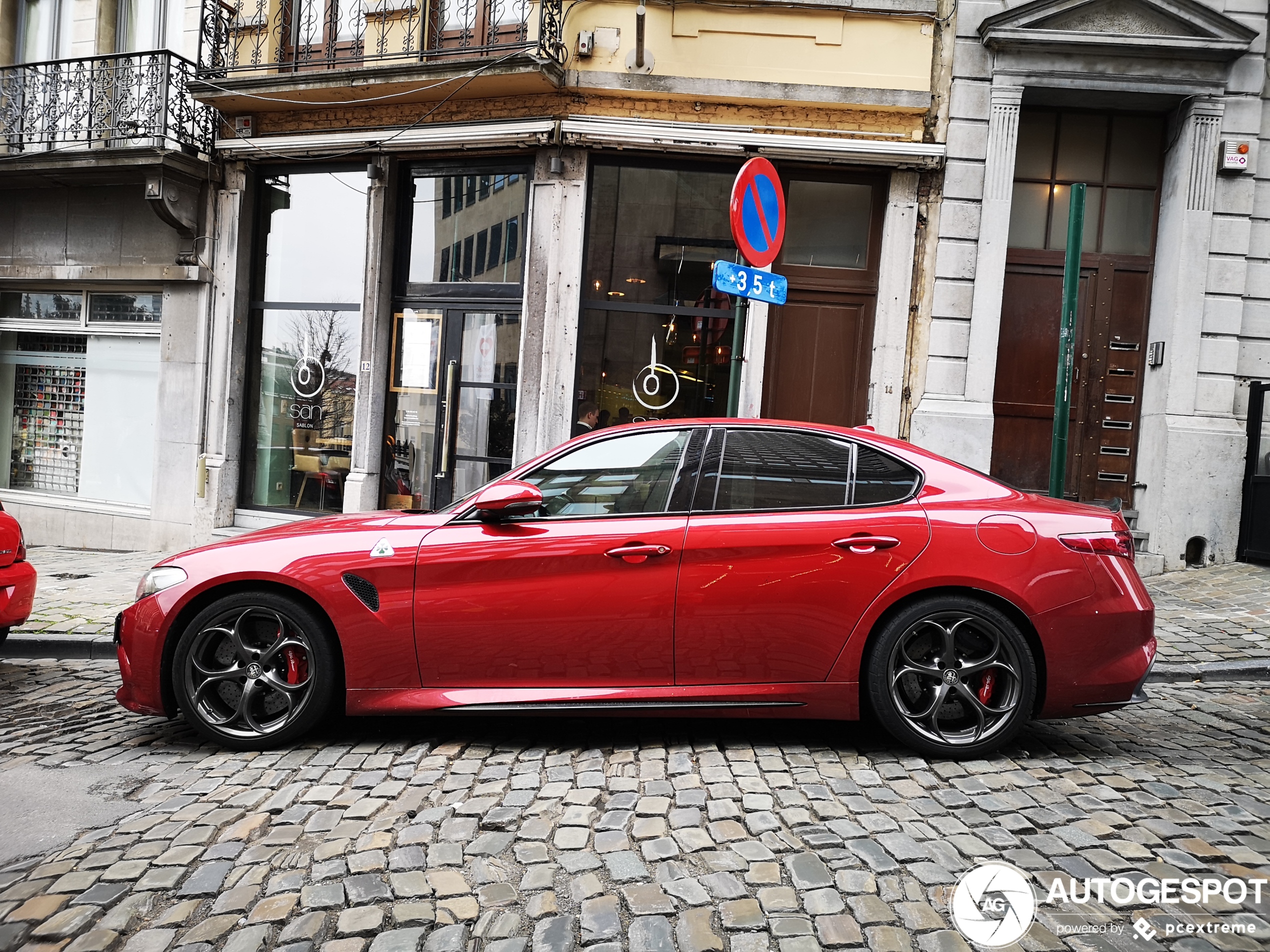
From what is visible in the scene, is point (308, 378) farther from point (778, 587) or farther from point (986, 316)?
point (778, 587)

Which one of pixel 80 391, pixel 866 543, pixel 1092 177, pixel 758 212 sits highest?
pixel 1092 177

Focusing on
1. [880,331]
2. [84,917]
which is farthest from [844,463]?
[880,331]

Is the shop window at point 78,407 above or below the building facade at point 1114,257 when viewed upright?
below

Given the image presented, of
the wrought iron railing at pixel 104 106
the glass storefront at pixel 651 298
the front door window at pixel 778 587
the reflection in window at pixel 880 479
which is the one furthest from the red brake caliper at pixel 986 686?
the wrought iron railing at pixel 104 106

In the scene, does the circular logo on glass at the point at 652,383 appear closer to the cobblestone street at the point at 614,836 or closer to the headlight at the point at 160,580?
the cobblestone street at the point at 614,836

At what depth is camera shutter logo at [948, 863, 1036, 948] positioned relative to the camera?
2.44 metres

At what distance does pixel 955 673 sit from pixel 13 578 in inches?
203

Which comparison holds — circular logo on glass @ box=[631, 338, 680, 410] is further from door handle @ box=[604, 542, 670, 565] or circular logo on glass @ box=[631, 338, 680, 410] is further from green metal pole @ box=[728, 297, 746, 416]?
door handle @ box=[604, 542, 670, 565]

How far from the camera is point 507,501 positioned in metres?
3.82

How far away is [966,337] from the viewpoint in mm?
9344

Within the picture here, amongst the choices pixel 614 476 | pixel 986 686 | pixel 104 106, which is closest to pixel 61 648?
pixel 614 476

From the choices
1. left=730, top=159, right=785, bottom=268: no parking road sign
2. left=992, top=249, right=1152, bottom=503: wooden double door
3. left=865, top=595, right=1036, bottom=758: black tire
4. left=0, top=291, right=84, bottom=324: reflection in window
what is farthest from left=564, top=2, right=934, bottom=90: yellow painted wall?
left=0, top=291, right=84, bottom=324: reflection in window

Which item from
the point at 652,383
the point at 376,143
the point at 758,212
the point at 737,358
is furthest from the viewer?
the point at 376,143

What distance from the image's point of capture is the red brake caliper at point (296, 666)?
3934mm
